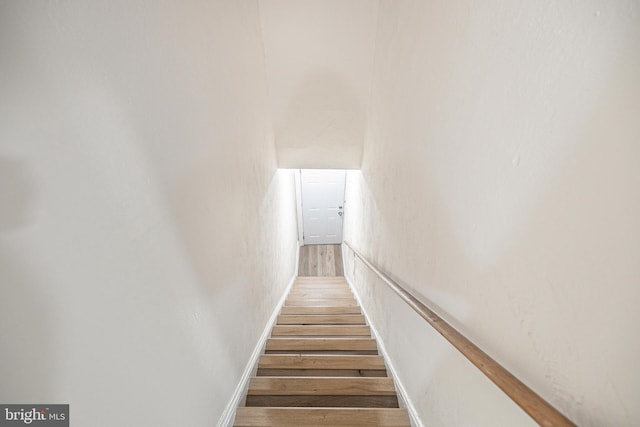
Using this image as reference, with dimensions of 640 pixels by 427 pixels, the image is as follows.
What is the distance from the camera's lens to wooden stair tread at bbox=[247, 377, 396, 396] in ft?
5.10

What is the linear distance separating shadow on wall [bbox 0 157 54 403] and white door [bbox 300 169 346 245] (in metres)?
4.83

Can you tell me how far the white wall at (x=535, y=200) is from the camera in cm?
41

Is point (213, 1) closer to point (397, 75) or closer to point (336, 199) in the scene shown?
point (397, 75)

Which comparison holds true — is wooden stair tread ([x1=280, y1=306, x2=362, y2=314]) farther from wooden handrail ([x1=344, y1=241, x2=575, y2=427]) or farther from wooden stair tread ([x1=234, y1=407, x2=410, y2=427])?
wooden handrail ([x1=344, y1=241, x2=575, y2=427])

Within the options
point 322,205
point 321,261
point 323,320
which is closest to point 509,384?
point 323,320

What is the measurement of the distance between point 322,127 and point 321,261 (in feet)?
12.6

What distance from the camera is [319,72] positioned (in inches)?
95.1

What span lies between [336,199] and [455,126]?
15.9 feet

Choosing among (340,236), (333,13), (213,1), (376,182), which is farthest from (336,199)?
(213,1)

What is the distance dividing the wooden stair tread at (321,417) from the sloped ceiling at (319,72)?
2.37 meters

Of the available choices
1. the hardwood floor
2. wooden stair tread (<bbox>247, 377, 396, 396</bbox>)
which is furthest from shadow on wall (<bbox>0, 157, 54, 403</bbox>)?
the hardwood floor

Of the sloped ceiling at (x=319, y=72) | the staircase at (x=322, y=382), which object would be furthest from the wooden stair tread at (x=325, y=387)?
the sloped ceiling at (x=319, y=72)

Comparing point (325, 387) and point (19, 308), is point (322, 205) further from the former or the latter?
Result: point (19, 308)

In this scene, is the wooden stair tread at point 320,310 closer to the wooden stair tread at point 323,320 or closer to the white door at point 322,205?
the wooden stair tread at point 323,320
